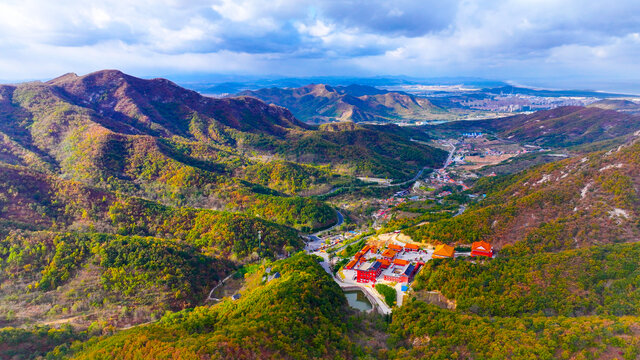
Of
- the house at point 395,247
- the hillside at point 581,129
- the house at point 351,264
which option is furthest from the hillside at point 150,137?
the hillside at point 581,129

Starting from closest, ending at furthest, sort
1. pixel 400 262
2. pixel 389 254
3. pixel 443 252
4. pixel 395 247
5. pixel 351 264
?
pixel 400 262
pixel 443 252
pixel 351 264
pixel 389 254
pixel 395 247

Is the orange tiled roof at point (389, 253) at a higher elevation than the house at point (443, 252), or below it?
below

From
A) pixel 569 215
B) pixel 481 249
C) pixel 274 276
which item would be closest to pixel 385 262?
pixel 481 249

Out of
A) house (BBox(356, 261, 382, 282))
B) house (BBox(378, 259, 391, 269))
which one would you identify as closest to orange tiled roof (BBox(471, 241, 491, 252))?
house (BBox(378, 259, 391, 269))

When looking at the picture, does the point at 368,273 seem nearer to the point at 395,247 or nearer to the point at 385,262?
the point at 385,262

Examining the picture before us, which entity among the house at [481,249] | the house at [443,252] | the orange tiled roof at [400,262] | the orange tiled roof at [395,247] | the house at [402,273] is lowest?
the house at [402,273]

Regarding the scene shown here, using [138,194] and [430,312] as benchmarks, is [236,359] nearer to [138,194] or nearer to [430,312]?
[430,312]

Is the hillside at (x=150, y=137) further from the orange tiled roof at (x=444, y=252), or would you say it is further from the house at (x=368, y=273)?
the orange tiled roof at (x=444, y=252)
